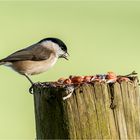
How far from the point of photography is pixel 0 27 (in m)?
12.5

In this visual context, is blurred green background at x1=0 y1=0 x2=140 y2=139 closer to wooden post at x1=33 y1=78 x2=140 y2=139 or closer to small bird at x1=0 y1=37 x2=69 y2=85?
small bird at x1=0 y1=37 x2=69 y2=85

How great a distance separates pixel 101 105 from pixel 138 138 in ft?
1.18

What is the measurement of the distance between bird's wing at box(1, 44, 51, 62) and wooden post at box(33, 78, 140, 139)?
14.8ft

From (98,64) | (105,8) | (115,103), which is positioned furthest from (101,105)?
(105,8)

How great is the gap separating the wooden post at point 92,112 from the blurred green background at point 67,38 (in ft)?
11.5

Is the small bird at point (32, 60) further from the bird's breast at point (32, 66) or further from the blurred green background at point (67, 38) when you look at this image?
the blurred green background at point (67, 38)

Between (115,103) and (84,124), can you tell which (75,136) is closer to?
(84,124)

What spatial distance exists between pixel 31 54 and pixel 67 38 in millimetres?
2297

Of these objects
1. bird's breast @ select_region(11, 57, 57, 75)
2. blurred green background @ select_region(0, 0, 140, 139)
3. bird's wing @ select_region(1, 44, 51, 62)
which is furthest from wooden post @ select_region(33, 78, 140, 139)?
bird's breast @ select_region(11, 57, 57, 75)

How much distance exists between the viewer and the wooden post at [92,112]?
3994 millimetres

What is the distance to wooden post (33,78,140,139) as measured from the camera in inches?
157

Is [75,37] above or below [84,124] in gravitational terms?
above

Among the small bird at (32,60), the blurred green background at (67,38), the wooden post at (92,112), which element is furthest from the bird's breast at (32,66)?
the wooden post at (92,112)

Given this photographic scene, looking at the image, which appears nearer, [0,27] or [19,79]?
[19,79]
